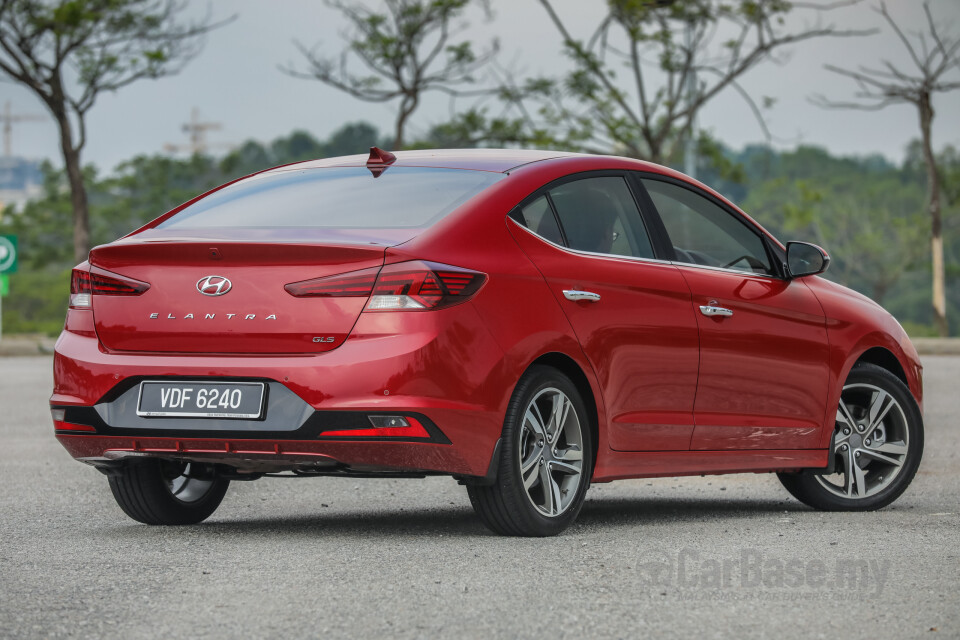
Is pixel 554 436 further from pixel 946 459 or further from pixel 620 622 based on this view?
pixel 946 459

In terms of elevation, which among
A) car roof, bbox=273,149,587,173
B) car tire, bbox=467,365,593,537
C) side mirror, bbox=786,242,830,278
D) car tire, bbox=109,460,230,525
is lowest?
car tire, bbox=109,460,230,525

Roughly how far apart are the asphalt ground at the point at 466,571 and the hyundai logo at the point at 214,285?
97 centimetres

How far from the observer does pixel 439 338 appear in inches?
209

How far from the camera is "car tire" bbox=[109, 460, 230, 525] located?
6352 mm

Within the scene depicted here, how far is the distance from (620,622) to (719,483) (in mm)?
4990

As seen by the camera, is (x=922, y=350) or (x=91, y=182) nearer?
(x=922, y=350)

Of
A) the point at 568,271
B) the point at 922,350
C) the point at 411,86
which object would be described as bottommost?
the point at 922,350

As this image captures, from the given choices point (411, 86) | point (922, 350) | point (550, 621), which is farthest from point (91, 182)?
point (550, 621)

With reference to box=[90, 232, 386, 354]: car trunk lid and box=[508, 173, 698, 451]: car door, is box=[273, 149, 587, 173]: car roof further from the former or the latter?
box=[90, 232, 386, 354]: car trunk lid

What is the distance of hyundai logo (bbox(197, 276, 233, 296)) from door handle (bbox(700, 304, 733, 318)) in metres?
2.18

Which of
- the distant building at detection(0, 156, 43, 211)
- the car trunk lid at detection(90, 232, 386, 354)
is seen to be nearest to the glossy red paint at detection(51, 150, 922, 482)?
the car trunk lid at detection(90, 232, 386, 354)

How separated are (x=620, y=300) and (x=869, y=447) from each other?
2.10m

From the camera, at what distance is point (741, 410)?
6.85 m

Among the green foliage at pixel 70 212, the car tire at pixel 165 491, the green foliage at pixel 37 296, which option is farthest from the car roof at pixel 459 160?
the green foliage at pixel 37 296
